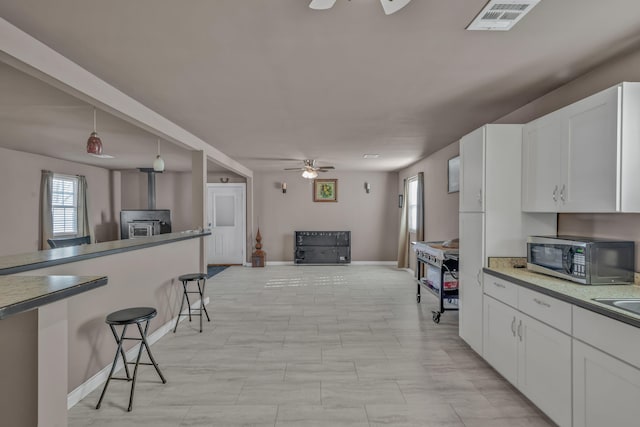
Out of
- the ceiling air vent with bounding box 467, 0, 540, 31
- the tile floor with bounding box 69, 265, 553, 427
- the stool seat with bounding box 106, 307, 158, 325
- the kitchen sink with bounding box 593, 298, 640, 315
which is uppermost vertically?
the ceiling air vent with bounding box 467, 0, 540, 31

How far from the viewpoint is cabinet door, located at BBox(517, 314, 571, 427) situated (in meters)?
1.76

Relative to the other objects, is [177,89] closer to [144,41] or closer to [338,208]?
[144,41]

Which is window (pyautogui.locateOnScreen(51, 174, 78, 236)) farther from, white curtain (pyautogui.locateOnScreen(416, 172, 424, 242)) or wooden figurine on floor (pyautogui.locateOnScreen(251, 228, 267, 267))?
white curtain (pyautogui.locateOnScreen(416, 172, 424, 242))

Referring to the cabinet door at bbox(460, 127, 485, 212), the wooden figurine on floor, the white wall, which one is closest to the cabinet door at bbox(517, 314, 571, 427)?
the cabinet door at bbox(460, 127, 485, 212)

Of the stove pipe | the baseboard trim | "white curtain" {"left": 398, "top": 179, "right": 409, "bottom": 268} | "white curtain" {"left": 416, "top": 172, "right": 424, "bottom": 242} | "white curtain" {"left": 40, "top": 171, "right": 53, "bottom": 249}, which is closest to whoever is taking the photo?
the baseboard trim

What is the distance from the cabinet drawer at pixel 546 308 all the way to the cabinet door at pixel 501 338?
5.8 inches

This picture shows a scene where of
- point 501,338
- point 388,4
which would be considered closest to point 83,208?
point 388,4

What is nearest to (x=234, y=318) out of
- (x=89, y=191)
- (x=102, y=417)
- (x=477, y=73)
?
(x=102, y=417)

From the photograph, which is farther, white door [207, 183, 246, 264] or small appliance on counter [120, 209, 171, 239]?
white door [207, 183, 246, 264]

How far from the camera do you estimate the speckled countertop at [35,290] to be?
104cm

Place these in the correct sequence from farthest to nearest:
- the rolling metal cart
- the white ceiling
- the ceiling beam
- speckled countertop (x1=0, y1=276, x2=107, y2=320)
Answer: the rolling metal cart < the ceiling beam < the white ceiling < speckled countertop (x1=0, y1=276, x2=107, y2=320)

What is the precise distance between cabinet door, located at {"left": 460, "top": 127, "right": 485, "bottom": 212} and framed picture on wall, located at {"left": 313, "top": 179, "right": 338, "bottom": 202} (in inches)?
191

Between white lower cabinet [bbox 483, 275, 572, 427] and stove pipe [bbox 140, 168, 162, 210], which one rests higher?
stove pipe [bbox 140, 168, 162, 210]

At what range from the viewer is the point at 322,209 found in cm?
783
